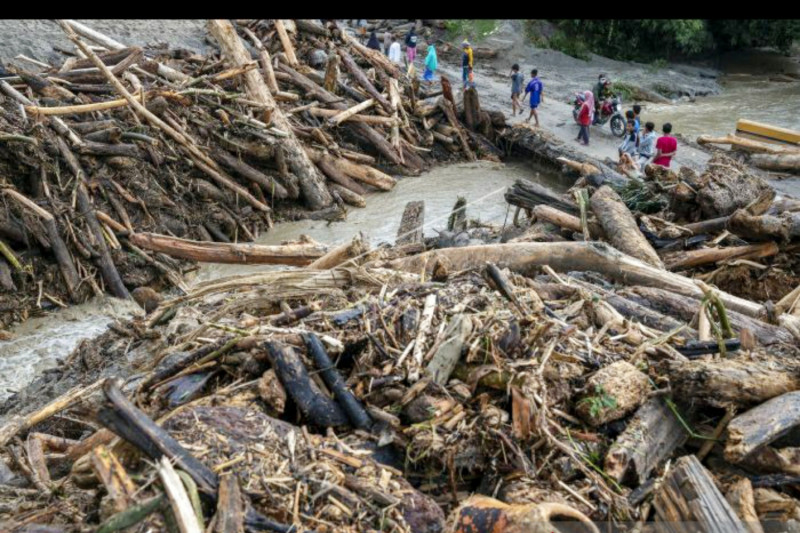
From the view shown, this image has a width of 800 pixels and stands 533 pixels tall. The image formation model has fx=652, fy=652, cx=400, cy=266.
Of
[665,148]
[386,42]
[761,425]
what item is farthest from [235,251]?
[386,42]

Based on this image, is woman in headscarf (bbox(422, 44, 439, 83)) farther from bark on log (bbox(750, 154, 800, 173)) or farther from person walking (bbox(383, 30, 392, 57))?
bark on log (bbox(750, 154, 800, 173))

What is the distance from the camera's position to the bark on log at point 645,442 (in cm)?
359

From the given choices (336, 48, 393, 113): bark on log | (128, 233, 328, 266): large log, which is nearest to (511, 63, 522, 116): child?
(336, 48, 393, 113): bark on log

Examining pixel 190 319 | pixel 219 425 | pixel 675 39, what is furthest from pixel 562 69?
pixel 219 425

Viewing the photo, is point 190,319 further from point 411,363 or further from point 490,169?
point 490,169

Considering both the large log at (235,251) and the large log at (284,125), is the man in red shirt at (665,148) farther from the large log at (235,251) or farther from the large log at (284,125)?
the large log at (235,251)

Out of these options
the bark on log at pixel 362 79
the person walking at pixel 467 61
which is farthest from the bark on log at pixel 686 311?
the person walking at pixel 467 61

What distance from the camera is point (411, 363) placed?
4059 millimetres

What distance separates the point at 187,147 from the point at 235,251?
5596 millimetres

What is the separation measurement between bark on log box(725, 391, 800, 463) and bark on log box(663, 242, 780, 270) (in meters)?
3.77

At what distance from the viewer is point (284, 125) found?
1339 cm

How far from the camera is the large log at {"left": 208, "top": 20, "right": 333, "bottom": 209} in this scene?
43.3 feet

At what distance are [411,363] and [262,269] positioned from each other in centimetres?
739

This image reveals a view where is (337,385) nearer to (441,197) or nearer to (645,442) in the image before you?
(645,442)
